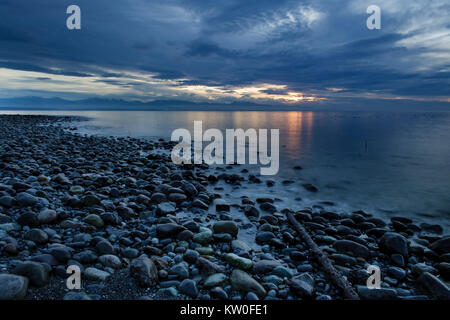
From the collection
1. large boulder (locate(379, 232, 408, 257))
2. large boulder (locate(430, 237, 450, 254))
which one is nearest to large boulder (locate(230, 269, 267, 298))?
large boulder (locate(379, 232, 408, 257))

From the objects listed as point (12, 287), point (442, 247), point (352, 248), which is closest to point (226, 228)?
point (352, 248)

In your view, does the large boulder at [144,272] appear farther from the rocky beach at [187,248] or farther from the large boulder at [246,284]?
the large boulder at [246,284]

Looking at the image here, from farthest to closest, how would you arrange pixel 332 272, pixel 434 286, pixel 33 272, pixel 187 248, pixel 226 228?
1. pixel 226 228
2. pixel 187 248
3. pixel 332 272
4. pixel 434 286
5. pixel 33 272

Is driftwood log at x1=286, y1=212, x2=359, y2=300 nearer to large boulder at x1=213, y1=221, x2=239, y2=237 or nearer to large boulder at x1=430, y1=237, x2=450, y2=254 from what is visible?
large boulder at x1=213, y1=221, x2=239, y2=237

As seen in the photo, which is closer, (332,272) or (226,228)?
(332,272)

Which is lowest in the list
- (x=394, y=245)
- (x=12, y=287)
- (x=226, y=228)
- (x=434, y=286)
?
(x=434, y=286)

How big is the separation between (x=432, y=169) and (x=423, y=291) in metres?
13.3

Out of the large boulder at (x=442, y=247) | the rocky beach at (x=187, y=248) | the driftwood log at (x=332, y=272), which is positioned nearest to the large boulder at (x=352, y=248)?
the rocky beach at (x=187, y=248)

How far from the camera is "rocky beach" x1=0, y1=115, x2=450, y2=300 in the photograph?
9.95ft

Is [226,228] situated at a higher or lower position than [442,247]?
higher

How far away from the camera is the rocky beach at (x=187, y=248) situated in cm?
303

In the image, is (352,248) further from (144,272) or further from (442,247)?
Answer: (144,272)

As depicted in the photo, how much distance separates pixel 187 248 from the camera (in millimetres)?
4094

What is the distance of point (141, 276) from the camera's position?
3.08m
